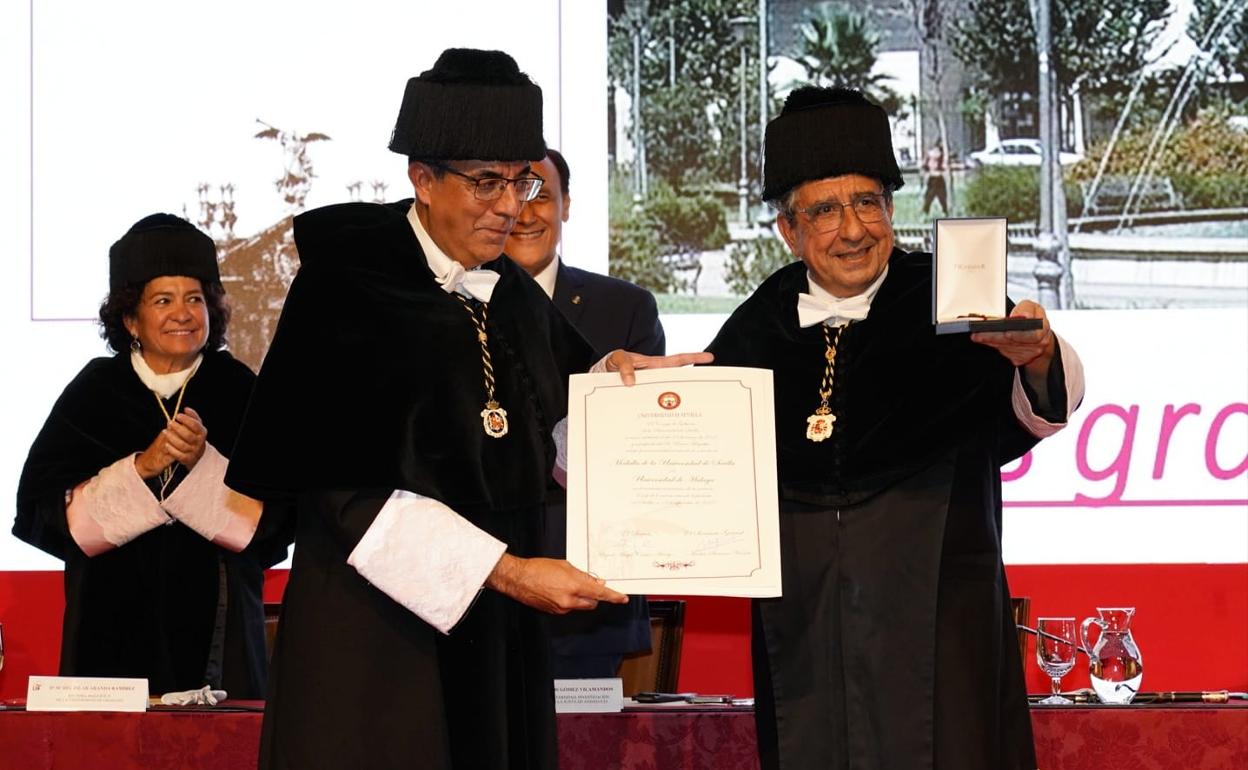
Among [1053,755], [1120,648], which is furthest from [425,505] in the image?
[1120,648]

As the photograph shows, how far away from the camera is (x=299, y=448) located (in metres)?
2.55

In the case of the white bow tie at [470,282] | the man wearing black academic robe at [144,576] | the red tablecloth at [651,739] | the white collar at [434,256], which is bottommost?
the red tablecloth at [651,739]

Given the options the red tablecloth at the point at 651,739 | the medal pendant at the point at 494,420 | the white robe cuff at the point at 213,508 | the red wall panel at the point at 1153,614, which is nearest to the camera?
the medal pendant at the point at 494,420

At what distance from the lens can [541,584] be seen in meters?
2.54

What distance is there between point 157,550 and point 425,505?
171 centimetres

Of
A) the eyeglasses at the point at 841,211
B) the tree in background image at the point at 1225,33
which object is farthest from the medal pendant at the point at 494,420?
the tree in background image at the point at 1225,33

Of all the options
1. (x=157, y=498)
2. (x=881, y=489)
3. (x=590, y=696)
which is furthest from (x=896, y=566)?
(x=157, y=498)

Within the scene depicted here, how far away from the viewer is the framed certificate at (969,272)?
102 inches

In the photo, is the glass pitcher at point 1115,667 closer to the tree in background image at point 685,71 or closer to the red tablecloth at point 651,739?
the red tablecloth at point 651,739

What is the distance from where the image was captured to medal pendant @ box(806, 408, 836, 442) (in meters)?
2.78

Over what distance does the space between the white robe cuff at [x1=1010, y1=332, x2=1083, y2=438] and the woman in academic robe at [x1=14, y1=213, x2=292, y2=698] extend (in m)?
1.95

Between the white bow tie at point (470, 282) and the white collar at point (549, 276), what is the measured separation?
4.83 ft

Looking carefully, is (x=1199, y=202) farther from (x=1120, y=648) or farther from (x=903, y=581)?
(x=903, y=581)

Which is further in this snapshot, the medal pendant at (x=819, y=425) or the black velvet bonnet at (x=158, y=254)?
the black velvet bonnet at (x=158, y=254)
